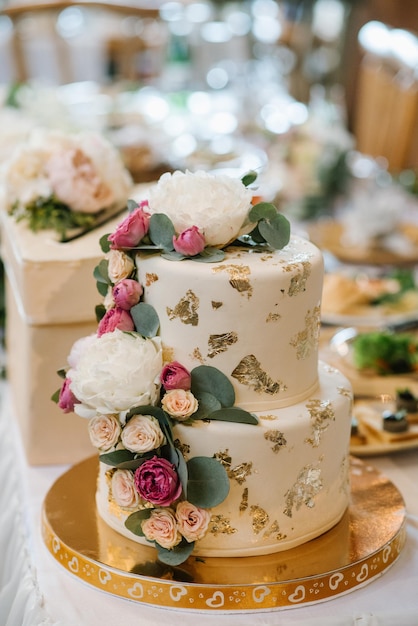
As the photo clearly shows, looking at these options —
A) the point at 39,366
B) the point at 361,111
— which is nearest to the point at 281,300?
the point at 39,366

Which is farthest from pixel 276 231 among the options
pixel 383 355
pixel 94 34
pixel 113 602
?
pixel 94 34

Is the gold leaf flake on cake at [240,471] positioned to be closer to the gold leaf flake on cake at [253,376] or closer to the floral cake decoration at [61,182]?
the gold leaf flake on cake at [253,376]

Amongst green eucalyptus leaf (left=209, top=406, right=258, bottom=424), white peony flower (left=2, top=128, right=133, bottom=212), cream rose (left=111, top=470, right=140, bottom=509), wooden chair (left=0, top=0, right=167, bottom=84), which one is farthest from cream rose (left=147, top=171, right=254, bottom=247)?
wooden chair (left=0, top=0, right=167, bottom=84)

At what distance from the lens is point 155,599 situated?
1096mm

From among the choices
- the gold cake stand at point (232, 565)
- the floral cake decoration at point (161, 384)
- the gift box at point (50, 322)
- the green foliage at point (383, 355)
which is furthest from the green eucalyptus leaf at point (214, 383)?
the green foliage at point (383, 355)

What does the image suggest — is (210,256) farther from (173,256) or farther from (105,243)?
(105,243)

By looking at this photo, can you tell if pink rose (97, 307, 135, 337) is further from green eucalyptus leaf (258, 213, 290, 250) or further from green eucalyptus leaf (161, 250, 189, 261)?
green eucalyptus leaf (258, 213, 290, 250)

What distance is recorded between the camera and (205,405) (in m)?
1.11

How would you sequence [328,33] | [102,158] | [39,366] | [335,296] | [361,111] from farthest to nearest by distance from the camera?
[328,33] < [361,111] < [335,296] < [102,158] < [39,366]

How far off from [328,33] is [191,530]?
7.08 meters

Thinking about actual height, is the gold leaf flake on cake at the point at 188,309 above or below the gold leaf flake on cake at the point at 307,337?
above

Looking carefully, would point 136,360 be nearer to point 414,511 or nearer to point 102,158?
point 414,511

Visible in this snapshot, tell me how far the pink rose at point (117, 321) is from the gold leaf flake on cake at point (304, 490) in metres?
0.30

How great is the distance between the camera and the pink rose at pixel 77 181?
160 centimetres
